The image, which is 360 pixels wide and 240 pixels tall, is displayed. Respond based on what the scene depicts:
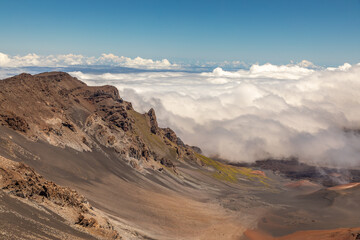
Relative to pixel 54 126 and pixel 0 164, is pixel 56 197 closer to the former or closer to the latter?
pixel 0 164

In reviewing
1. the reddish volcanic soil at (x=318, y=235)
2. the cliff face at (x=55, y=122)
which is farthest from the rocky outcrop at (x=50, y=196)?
the reddish volcanic soil at (x=318, y=235)

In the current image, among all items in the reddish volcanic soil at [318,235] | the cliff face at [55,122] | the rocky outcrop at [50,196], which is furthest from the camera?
the cliff face at [55,122]

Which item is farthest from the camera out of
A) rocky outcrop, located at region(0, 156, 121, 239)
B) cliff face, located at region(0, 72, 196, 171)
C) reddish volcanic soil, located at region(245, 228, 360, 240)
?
cliff face, located at region(0, 72, 196, 171)

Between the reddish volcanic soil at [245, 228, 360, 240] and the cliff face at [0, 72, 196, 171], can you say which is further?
the cliff face at [0, 72, 196, 171]

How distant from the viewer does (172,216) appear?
116 m

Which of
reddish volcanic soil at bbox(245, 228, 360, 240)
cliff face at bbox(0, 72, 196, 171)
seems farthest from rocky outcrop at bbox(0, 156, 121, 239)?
reddish volcanic soil at bbox(245, 228, 360, 240)

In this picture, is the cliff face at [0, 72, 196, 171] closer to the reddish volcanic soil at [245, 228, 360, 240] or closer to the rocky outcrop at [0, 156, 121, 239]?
the rocky outcrop at [0, 156, 121, 239]

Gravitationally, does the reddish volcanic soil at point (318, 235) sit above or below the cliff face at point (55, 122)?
below

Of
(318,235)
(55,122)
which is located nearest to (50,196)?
(55,122)

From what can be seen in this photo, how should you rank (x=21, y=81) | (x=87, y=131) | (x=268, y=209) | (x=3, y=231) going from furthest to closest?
(x=87, y=131) < (x=21, y=81) < (x=268, y=209) < (x=3, y=231)

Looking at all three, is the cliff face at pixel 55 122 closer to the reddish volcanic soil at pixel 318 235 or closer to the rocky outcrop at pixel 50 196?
the rocky outcrop at pixel 50 196

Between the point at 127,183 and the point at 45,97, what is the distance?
76320mm

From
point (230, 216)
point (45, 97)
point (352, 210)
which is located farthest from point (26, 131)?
point (352, 210)

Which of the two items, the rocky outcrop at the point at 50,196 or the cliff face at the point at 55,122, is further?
the cliff face at the point at 55,122
